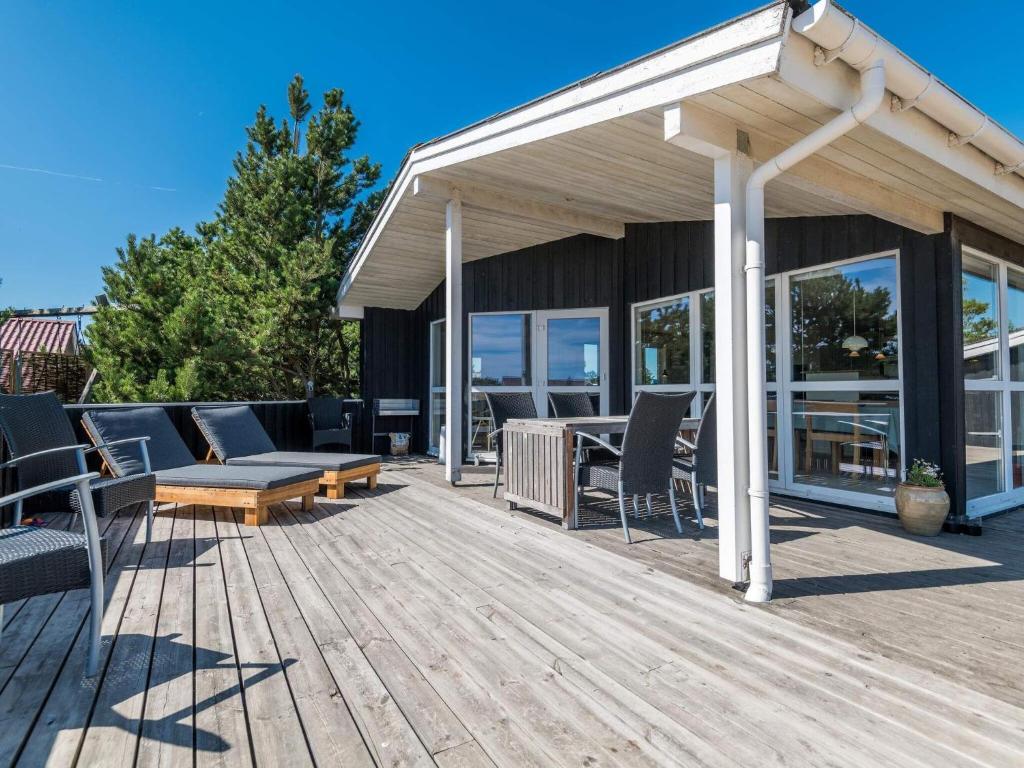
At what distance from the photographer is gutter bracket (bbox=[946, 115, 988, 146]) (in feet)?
8.68

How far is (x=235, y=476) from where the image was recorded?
154 inches

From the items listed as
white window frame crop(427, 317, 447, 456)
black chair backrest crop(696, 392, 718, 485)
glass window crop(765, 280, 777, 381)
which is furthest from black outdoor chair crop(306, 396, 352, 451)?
glass window crop(765, 280, 777, 381)

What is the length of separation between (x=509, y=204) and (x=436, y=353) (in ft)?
10.6

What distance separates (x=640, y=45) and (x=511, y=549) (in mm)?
9143

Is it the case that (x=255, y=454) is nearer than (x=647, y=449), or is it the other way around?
(x=647, y=449)

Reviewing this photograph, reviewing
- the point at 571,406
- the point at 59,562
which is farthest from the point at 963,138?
the point at 59,562

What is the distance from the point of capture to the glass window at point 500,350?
6.91 metres

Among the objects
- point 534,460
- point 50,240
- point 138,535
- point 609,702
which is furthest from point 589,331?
point 50,240

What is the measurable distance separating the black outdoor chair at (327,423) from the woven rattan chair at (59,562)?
5454 mm

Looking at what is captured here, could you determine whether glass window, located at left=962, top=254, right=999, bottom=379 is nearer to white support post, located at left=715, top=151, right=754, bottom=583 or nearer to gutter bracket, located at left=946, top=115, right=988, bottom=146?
gutter bracket, located at left=946, top=115, right=988, bottom=146

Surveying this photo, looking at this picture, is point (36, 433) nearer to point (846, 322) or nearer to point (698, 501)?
point (698, 501)

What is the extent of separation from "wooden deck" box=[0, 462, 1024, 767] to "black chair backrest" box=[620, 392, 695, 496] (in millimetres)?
399

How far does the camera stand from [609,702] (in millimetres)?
1609

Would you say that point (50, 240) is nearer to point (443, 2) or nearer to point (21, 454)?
point (443, 2)
